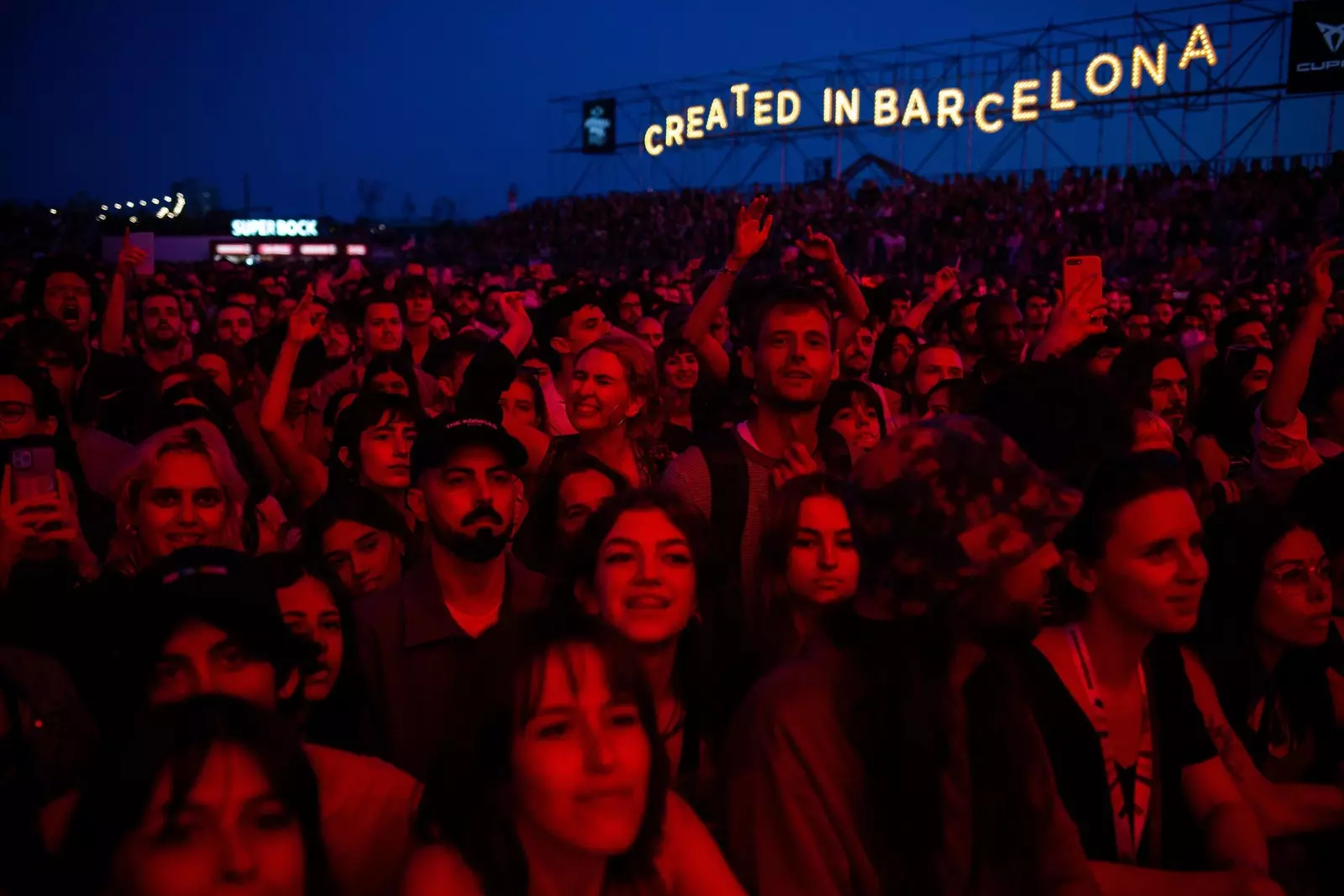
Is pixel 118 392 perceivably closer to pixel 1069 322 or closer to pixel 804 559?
pixel 804 559

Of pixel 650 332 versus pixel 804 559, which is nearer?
pixel 804 559

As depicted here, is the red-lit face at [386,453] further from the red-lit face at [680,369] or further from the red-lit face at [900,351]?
the red-lit face at [900,351]

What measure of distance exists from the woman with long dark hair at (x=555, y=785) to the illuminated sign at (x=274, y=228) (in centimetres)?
4656

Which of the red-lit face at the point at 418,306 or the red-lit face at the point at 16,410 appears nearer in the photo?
the red-lit face at the point at 16,410

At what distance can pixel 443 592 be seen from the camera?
10.9 feet

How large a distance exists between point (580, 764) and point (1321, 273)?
4846 millimetres

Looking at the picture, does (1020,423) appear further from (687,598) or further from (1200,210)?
(1200,210)

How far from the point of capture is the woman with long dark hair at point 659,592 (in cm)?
295

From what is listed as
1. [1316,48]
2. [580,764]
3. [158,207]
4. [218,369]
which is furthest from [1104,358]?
[158,207]

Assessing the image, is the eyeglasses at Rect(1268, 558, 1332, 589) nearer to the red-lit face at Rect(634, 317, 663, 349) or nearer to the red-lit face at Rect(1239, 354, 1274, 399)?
the red-lit face at Rect(1239, 354, 1274, 399)

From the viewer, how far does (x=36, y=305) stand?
7012 millimetres

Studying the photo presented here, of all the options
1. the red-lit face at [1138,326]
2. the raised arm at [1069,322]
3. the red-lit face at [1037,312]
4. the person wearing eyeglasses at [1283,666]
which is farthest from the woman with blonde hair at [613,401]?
the red-lit face at [1138,326]

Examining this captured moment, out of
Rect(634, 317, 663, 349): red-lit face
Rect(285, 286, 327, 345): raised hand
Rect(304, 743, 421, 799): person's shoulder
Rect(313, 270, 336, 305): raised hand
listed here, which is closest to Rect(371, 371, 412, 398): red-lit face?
Rect(285, 286, 327, 345): raised hand

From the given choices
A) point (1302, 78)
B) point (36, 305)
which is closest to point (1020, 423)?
point (36, 305)
